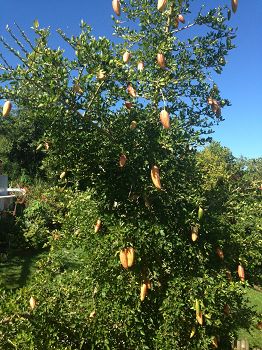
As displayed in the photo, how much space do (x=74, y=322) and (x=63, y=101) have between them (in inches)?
86.0

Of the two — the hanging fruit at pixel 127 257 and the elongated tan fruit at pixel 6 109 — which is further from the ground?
the elongated tan fruit at pixel 6 109

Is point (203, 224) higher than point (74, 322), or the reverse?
point (203, 224)

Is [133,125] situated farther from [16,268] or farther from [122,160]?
[16,268]

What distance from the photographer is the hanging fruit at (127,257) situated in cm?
350

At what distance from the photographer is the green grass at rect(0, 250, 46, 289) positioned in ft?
35.6

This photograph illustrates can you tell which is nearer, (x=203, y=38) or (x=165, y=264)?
(x=165, y=264)

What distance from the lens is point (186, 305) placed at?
3.84 m

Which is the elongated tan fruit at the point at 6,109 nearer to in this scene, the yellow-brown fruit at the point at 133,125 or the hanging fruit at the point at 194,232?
the yellow-brown fruit at the point at 133,125

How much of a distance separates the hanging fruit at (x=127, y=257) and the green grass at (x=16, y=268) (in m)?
7.42

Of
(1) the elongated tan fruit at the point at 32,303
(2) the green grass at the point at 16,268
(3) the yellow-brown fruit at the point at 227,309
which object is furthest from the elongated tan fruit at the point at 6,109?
(2) the green grass at the point at 16,268

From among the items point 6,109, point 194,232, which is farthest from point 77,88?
point 194,232

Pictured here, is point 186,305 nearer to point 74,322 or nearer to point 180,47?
point 74,322

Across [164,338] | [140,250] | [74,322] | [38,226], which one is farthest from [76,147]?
[38,226]

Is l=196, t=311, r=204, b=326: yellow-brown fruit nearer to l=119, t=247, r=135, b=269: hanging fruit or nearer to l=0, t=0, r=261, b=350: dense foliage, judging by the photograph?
l=0, t=0, r=261, b=350: dense foliage
